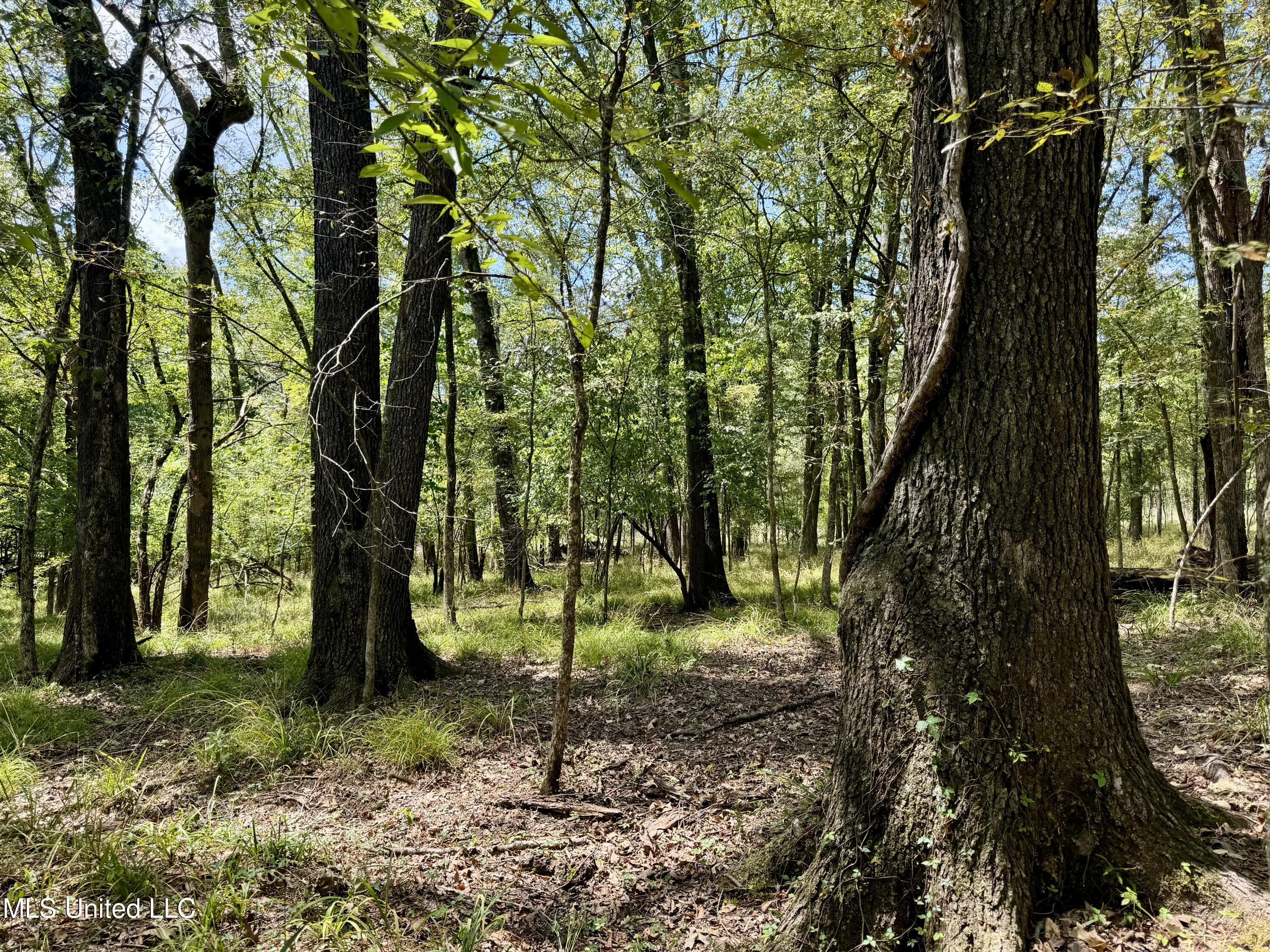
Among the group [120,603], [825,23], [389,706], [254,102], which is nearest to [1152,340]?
[825,23]

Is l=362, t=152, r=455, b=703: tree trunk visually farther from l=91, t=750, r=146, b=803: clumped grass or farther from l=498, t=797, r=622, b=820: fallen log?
l=498, t=797, r=622, b=820: fallen log

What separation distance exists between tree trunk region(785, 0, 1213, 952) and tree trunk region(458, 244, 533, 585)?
5893mm

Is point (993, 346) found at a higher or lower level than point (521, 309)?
lower

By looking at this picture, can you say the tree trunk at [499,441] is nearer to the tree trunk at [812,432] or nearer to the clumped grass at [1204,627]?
the tree trunk at [812,432]

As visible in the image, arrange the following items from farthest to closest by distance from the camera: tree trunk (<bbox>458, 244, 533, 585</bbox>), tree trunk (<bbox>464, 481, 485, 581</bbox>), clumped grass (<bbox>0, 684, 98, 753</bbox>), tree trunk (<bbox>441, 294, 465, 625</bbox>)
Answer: tree trunk (<bbox>464, 481, 485, 581</bbox>)
tree trunk (<bbox>458, 244, 533, 585</bbox>)
tree trunk (<bbox>441, 294, 465, 625</bbox>)
clumped grass (<bbox>0, 684, 98, 753</bbox>)

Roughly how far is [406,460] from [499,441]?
403 centimetres

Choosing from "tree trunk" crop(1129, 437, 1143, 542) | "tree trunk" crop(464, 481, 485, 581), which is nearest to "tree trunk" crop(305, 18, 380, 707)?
"tree trunk" crop(464, 481, 485, 581)

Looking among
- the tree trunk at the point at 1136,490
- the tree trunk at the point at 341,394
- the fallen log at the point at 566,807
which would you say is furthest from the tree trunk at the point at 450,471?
the tree trunk at the point at 1136,490

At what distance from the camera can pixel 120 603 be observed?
21.2 ft

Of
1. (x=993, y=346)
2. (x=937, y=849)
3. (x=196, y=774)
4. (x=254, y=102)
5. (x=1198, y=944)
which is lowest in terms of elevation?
(x=196, y=774)

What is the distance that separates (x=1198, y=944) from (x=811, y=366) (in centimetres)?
973

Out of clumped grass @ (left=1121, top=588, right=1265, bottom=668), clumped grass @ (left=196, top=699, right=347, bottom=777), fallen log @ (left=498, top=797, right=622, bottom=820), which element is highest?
clumped grass @ (left=1121, top=588, right=1265, bottom=668)

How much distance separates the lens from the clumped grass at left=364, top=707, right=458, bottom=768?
13.4ft

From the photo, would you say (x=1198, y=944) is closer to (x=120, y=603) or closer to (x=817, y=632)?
(x=817, y=632)
